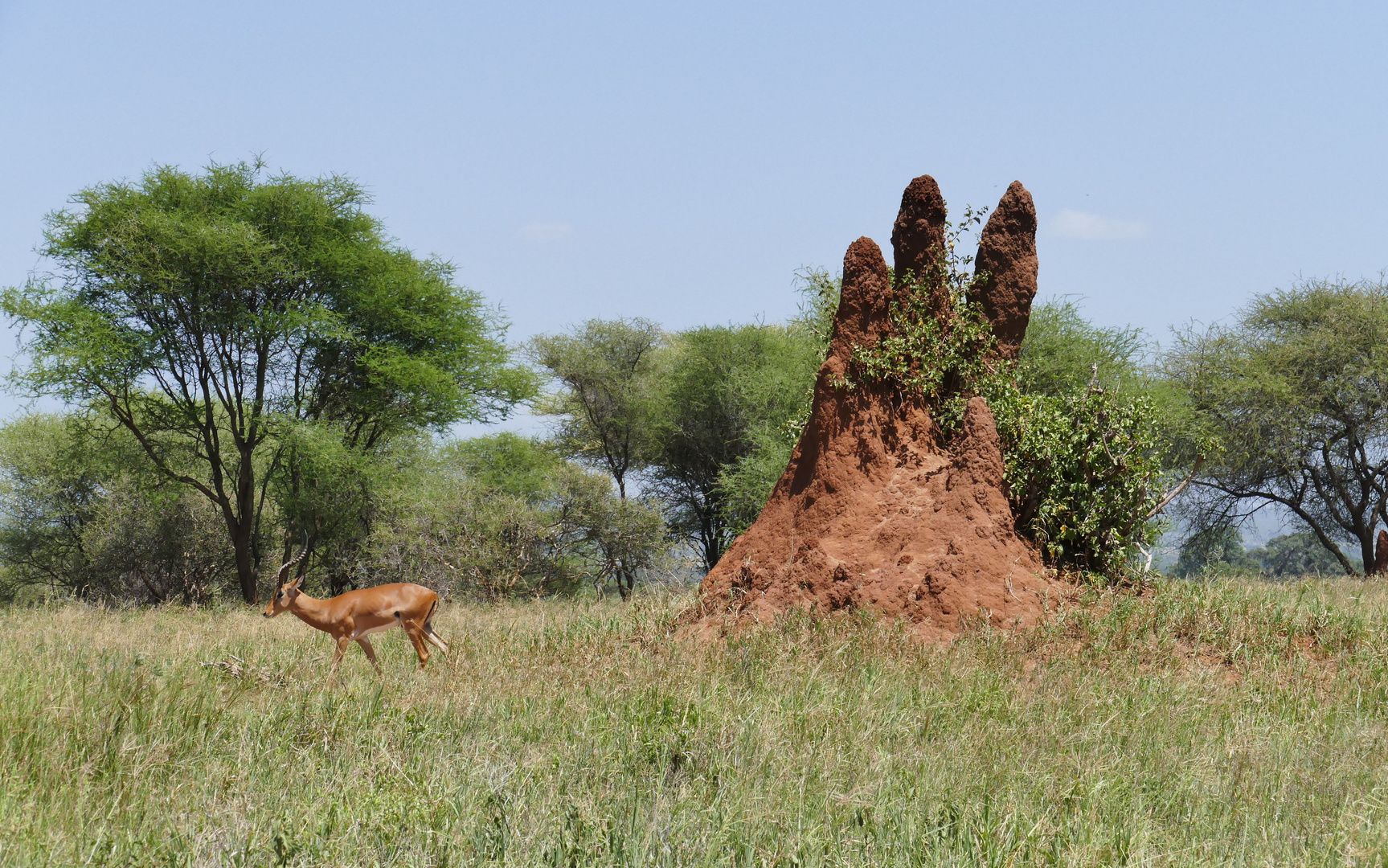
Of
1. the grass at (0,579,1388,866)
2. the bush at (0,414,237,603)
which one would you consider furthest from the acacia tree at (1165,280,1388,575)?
the bush at (0,414,237,603)

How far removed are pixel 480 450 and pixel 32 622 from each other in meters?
20.6

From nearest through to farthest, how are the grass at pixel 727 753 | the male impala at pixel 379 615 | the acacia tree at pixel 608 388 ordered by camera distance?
the grass at pixel 727 753, the male impala at pixel 379 615, the acacia tree at pixel 608 388

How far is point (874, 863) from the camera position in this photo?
414 cm

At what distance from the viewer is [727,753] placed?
5.58 m

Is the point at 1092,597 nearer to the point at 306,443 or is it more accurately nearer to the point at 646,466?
the point at 306,443

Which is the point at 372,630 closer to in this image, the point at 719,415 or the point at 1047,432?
the point at 1047,432

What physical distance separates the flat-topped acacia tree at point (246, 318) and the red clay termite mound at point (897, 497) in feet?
49.4

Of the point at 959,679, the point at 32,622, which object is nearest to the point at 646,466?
the point at 32,622

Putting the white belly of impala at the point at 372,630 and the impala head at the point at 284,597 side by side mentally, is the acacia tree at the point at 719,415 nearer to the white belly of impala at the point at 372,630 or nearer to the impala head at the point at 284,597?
the impala head at the point at 284,597

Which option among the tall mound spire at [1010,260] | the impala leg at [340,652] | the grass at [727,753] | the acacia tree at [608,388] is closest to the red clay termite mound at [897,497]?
the tall mound spire at [1010,260]

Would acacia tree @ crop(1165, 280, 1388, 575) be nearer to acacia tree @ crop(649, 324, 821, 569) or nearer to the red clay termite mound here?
acacia tree @ crop(649, 324, 821, 569)

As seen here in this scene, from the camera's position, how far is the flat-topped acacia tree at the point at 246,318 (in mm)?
22359

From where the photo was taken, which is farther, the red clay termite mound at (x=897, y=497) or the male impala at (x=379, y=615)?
the red clay termite mound at (x=897, y=497)

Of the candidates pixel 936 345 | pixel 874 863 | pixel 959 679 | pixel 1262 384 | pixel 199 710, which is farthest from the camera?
pixel 1262 384
